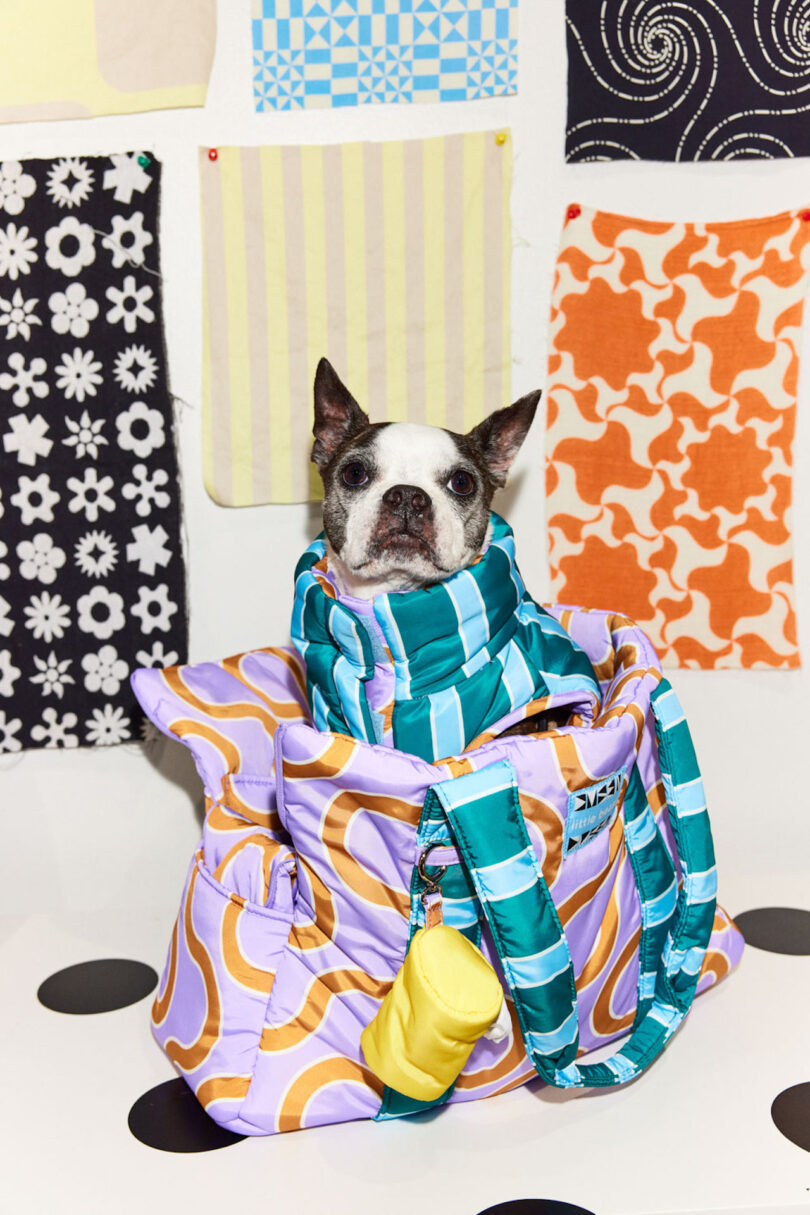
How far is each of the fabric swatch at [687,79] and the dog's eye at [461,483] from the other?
2.34 feet

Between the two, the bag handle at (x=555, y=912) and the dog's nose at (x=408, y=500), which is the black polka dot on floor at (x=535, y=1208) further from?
the dog's nose at (x=408, y=500)

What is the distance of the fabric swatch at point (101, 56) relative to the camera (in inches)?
71.0

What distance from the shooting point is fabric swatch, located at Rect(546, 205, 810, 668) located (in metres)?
1.93

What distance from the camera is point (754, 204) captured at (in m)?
1.92

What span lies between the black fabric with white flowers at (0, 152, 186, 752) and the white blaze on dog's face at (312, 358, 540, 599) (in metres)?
0.43

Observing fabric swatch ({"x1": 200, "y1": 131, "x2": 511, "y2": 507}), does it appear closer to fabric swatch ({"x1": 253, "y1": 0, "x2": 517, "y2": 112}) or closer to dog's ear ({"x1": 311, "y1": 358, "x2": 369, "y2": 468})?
fabric swatch ({"x1": 253, "y1": 0, "x2": 517, "y2": 112})

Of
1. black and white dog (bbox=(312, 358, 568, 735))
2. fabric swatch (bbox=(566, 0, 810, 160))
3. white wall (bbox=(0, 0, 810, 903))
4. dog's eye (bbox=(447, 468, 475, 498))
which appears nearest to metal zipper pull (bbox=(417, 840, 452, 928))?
black and white dog (bbox=(312, 358, 568, 735))

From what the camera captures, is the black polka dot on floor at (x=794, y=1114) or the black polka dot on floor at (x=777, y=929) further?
the black polka dot on floor at (x=777, y=929)

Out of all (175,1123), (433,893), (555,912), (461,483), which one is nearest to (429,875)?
(433,893)

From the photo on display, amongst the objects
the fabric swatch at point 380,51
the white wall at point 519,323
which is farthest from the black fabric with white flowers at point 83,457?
the fabric swatch at point 380,51

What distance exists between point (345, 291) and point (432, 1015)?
4.33ft

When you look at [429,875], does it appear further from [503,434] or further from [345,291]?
[345,291]

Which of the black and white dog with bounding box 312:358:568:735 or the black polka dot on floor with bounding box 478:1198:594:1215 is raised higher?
the black and white dog with bounding box 312:358:568:735

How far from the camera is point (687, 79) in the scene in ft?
6.09
